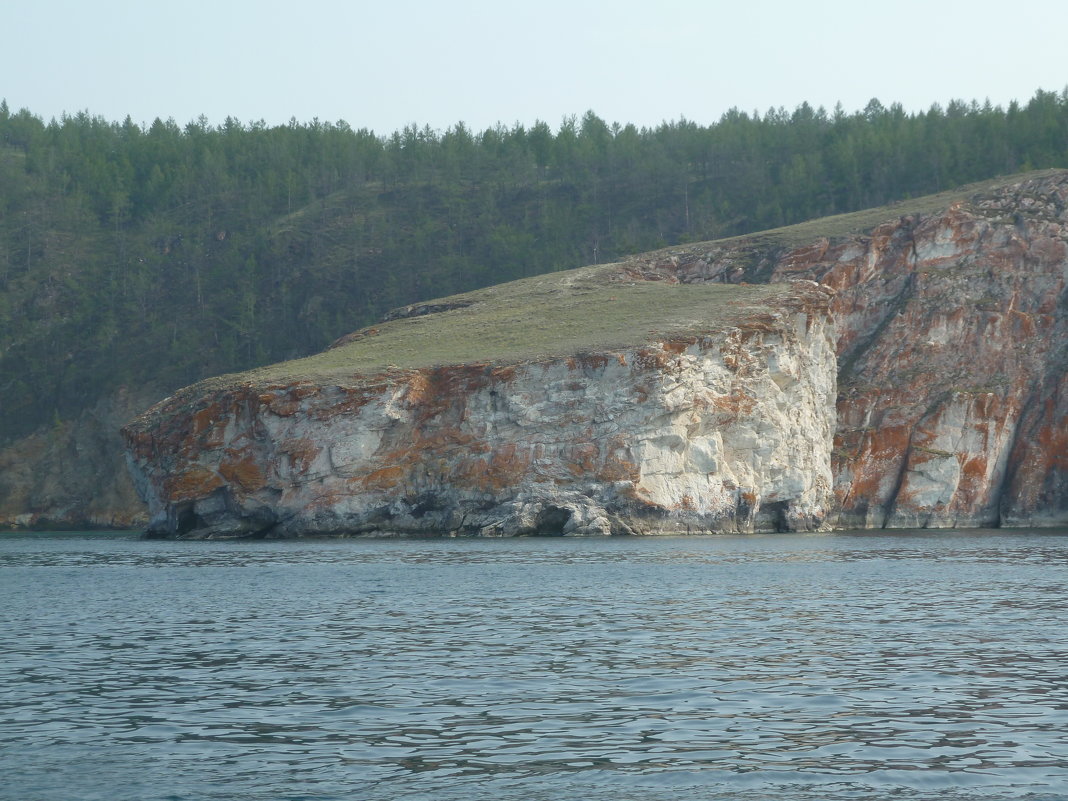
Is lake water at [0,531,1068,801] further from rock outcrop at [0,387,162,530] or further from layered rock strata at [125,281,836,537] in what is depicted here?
rock outcrop at [0,387,162,530]

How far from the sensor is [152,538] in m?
85.8

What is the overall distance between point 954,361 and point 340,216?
97335mm

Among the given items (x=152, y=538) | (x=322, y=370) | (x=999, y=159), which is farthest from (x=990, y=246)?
(x=152, y=538)

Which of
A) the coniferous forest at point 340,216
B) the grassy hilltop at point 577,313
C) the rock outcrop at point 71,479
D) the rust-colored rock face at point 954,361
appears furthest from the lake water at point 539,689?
the coniferous forest at point 340,216

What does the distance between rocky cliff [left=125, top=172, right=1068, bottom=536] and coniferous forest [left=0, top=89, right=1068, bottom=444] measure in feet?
138

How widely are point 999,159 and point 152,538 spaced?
10207cm

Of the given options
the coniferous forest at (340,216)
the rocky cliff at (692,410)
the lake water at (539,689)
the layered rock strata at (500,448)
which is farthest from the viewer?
the coniferous forest at (340,216)

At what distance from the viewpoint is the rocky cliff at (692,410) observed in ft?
254

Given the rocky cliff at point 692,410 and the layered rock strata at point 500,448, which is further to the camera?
the rocky cliff at point 692,410

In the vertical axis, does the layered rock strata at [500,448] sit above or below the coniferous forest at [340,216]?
below

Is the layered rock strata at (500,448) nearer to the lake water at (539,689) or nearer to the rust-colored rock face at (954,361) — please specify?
the rust-colored rock face at (954,361)

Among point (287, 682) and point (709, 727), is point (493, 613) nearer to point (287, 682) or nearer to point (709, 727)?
point (287, 682)

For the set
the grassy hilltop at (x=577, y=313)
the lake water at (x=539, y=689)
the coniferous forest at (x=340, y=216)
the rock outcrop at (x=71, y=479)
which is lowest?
the lake water at (x=539, y=689)

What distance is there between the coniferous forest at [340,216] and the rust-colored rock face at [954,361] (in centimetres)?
3820
